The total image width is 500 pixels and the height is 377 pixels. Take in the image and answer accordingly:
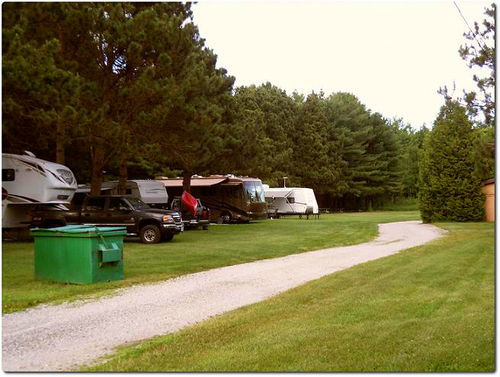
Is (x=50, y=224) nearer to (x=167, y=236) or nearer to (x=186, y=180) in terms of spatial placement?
(x=167, y=236)

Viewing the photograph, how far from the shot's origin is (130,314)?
8.02 m

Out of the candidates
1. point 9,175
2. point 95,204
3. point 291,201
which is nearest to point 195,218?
point 95,204

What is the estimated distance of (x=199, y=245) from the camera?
19.2m

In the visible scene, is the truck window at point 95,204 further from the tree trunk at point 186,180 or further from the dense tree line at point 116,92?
the tree trunk at point 186,180

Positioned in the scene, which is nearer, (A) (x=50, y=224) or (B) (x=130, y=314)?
(B) (x=130, y=314)

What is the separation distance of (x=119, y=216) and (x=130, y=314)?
12745 millimetres

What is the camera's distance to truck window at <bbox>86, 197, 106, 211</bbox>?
68.4 ft

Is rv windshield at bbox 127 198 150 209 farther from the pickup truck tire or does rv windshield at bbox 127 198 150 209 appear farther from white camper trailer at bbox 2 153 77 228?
the pickup truck tire

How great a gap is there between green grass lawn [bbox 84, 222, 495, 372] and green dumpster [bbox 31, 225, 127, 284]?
3415 millimetres

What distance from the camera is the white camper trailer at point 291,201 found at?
45219mm

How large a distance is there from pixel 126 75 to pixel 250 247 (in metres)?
7.17

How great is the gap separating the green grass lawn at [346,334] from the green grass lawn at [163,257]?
124 inches

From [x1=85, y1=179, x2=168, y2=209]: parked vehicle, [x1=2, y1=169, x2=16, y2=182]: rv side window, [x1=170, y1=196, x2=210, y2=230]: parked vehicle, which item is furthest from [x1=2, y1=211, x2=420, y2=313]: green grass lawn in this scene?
[x1=85, y1=179, x2=168, y2=209]: parked vehicle

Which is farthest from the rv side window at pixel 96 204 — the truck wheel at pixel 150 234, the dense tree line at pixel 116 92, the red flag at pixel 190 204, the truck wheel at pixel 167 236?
the red flag at pixel 190 204
